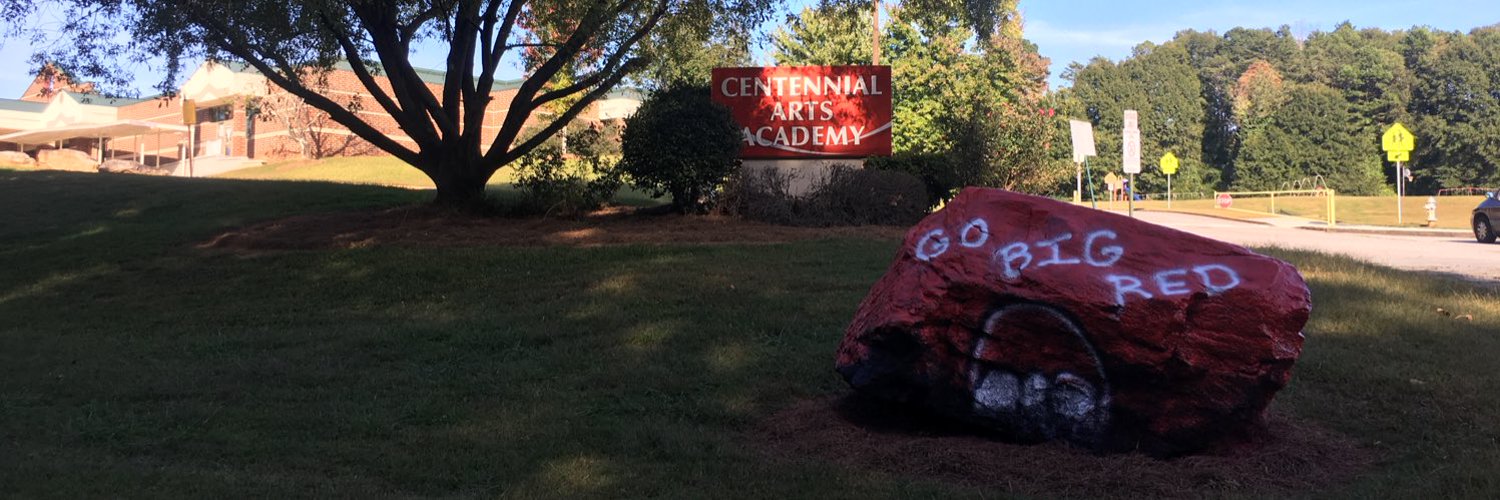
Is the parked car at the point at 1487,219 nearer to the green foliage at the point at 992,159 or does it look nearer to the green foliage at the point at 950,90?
the green foliage at the point at 950,90

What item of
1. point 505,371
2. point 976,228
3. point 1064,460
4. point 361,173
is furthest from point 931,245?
point 361,173

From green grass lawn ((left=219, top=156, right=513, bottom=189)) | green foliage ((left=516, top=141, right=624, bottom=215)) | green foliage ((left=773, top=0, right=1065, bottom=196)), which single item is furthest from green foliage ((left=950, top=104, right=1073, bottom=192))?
green grass lawn ((left=219, top=156, right=513, bottom=189))

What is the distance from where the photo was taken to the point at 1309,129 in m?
68.6

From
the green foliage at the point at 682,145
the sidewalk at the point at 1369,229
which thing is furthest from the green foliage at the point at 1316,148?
the green foliage at the point at 682,145

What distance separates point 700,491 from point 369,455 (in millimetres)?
1771

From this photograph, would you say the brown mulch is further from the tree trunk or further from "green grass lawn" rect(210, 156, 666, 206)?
"green grass lawn" rect(210, 156, 666, 206)

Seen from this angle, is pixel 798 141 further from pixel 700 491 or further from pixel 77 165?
pixel 77 165

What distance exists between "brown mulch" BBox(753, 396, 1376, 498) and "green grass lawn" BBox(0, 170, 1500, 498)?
0.19 m

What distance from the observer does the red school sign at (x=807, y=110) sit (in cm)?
1509

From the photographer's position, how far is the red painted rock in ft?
15.4

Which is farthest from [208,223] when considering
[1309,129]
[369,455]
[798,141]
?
[1309,129]

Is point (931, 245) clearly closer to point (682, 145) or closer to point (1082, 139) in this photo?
point (682, 145)

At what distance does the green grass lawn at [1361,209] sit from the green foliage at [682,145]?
29.2 meters

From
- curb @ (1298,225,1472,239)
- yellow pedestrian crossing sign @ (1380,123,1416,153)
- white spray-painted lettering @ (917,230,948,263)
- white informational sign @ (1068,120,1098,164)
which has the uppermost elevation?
yellow pedestrian crossing sign @ (1380,123,1416,153)
